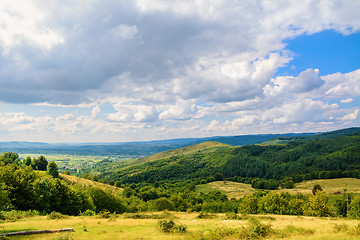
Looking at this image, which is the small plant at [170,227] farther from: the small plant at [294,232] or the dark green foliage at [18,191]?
the dark green foliage at [18,191]

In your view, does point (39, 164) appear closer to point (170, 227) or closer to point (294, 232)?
point (170, 227)

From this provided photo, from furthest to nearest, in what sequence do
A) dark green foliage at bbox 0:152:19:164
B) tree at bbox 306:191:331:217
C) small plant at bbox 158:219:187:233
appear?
dark green foliage at bbox 0:152:19:164 < tree at bbox 306:191:331:217 < small plant at bbox 158:219:187:233

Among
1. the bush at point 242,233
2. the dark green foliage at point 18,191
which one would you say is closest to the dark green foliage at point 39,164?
the dark green foliage at point 18,191

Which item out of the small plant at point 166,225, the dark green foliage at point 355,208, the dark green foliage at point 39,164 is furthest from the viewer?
the dark green foliage at point 39,164

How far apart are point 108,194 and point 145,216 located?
47825 mm

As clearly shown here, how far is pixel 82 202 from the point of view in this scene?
71125 mm

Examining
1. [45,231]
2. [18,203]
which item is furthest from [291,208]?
[18,203]

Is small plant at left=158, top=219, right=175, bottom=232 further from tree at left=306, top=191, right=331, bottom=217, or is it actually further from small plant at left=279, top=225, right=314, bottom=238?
tree at left=306, top=191, right=331, bottom=217

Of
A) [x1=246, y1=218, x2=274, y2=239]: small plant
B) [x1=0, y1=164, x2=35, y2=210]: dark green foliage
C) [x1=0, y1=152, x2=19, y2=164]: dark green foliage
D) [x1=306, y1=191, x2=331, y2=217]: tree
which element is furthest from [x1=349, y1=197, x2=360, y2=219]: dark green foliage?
[x1=0, y1=152, x2=19, y2=164]: dark green foliage

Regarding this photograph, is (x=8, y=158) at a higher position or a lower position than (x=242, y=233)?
lower

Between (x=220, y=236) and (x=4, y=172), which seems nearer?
(x=220, y=236)

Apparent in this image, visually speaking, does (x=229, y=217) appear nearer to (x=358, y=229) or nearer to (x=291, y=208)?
(x=358, y=229)

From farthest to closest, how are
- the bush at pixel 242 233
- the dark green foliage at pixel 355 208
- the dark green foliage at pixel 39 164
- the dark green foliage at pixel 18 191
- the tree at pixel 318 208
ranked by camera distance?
the dark green foliage at pixel 39 164, the dark green foliage at pixel 355 208, the tree at pixel 318 208, the dark green foliage at pixel 18 191, the bush at pixel 242 233

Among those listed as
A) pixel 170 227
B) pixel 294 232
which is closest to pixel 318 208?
pixel 294 232
